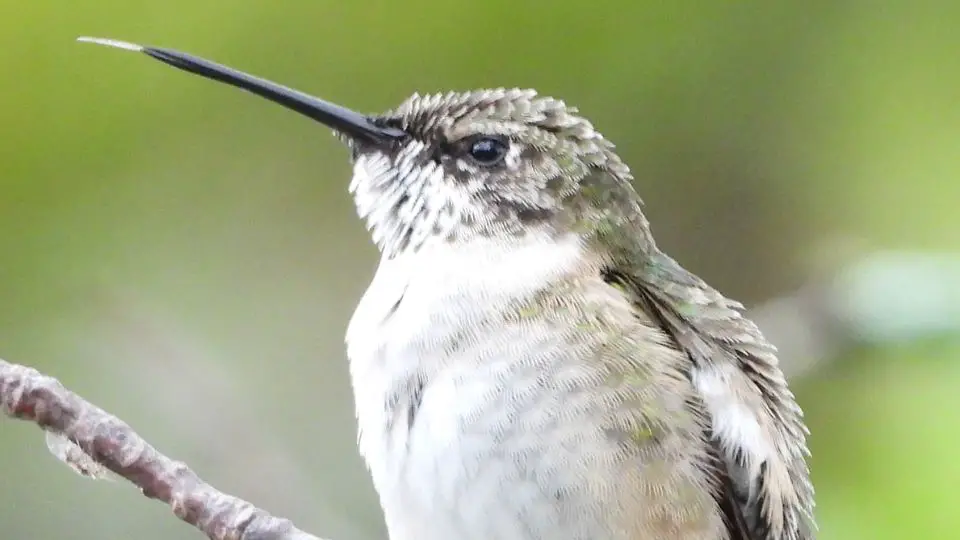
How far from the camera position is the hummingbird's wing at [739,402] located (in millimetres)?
921

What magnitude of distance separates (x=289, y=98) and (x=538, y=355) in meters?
0.35

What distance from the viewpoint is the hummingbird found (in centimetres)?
83

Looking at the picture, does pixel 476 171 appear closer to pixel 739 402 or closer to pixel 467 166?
pixel 467 166

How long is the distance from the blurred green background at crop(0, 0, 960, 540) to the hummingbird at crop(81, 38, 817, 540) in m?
0.45

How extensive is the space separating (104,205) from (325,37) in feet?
1.32

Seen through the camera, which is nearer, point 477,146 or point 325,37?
point 477,146

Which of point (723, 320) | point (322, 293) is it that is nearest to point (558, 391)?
point (723, 320)

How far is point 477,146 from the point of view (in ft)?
3.34

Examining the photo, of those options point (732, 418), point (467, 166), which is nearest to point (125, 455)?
point (467, 166)

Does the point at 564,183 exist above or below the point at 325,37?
below

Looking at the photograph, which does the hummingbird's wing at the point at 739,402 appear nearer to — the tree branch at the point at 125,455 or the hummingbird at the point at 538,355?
the hummingbird at the point at 538,355

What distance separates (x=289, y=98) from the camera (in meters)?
0.99

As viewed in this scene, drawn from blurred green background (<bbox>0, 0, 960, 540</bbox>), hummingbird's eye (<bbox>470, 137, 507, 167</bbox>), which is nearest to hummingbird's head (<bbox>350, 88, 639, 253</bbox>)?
hummingbird's eye (<bbox>470, 137, 507, 167</bbox>)

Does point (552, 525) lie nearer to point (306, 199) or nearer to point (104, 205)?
point (306, 199)
